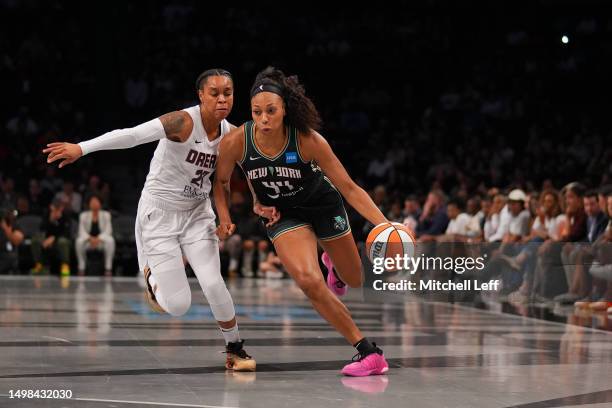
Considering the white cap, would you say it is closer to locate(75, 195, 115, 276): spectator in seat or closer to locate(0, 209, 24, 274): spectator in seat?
locate(75, 195, 115, 276): spectator in seat

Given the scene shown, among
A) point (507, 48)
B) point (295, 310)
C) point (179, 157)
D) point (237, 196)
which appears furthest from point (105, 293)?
point (507, 48)

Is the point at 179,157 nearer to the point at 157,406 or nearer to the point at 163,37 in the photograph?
the point at 157,406

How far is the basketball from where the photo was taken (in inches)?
248

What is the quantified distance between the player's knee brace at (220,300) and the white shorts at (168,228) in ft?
1.18

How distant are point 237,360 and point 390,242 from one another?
1.32 meters

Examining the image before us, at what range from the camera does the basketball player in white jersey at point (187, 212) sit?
22.2ft

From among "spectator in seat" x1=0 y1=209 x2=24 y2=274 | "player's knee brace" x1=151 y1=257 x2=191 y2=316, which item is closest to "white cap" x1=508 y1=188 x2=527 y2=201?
"player's knee brace" x1=151 y1=257 x2=191 y2=316

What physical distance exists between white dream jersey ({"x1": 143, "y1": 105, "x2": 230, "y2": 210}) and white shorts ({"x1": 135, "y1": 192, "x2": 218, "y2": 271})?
43 millimetres

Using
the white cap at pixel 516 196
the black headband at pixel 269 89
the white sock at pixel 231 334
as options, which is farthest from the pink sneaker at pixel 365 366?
the white cap at pixel 516 196

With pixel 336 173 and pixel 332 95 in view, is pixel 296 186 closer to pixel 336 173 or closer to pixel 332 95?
pixel 336 173

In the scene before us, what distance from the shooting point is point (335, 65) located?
2275cm

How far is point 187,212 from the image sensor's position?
7.05 m

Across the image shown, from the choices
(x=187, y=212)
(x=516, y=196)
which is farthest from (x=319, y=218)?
(x=516, y=196)

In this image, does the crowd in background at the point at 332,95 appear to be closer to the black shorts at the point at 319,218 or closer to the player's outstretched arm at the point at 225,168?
the black shorts at the point at 319,218
